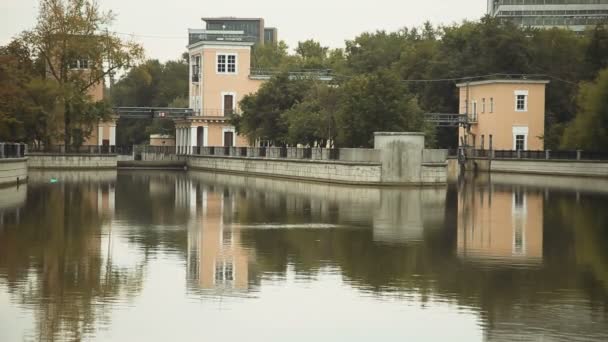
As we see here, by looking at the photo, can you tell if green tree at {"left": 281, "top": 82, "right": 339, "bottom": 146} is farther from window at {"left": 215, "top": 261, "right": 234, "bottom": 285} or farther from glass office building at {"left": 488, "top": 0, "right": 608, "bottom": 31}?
glass office building at {"left": 488, "top": 0, "right": 608, "bottom": 31}

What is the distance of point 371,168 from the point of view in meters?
52.8

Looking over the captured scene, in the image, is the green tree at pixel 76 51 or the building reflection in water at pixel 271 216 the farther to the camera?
the green tree at pixel 76 51

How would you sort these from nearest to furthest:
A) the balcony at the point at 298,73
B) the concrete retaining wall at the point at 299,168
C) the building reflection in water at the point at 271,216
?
1. the building reflection in water at the point at 271,216
2. the concrete retaining wall at the point at 299,168
3. the balcony at the point at 298,73

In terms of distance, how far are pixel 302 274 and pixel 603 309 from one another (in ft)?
18.6

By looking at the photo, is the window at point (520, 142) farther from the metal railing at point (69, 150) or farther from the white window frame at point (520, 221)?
the white window frame at point (520, 221)

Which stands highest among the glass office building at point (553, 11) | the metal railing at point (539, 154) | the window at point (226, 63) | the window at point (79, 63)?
the glass office building at point (553, 11)

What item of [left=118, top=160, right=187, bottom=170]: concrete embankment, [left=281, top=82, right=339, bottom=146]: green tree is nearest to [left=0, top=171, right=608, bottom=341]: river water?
[left=281, top=82, right=339, bottom=146]: green tree

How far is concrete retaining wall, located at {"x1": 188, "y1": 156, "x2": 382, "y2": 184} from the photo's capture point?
5322cm

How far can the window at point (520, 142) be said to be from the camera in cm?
8006

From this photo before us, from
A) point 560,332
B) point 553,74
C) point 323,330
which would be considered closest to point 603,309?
point 560,332

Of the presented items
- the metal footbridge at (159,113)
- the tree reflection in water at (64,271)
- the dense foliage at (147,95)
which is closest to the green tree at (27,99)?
the metal footbridge at (159,113)

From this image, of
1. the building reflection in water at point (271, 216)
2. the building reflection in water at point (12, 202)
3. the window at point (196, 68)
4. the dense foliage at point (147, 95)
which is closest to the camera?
the building reflection in water at point (271, 216)

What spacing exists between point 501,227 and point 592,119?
3671cm

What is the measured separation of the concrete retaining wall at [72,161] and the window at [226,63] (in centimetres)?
1589
